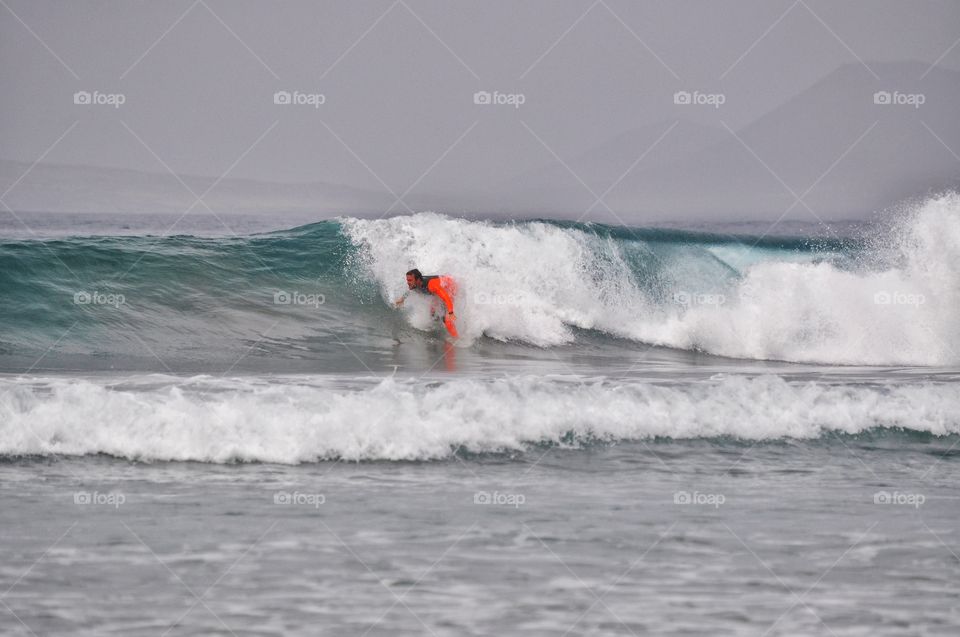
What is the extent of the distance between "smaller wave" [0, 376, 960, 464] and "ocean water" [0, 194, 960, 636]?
27mm

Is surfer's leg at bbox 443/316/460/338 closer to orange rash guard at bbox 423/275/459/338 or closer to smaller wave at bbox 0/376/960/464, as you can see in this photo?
orange rash guard at bbox 423/275/459/338

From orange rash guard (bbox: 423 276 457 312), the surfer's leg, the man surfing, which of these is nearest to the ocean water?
the surfer's leg

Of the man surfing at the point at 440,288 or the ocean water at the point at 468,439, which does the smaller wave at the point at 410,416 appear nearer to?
the ocean water at the point at 468,439

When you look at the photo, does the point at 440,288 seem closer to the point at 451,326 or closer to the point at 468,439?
the point at 451,326

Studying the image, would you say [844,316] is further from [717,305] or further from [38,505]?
[38,505]

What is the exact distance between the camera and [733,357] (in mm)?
14719

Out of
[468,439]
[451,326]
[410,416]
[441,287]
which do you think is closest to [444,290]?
[441,287]

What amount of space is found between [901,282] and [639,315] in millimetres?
4402

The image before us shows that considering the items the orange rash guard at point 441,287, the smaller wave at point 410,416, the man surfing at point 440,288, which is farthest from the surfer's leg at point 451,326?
the smaller wave at point 410,416

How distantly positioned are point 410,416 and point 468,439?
48 centimetres

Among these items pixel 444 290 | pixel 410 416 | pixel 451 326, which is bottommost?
pixel 410 416

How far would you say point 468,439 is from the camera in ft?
24.7

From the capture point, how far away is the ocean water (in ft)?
14.3

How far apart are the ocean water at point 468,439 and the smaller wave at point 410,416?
0.03 metres
